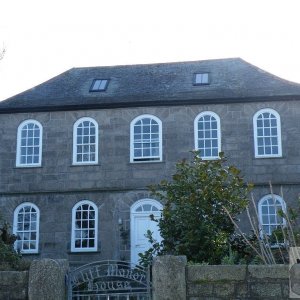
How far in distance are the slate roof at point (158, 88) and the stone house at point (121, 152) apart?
0.05m

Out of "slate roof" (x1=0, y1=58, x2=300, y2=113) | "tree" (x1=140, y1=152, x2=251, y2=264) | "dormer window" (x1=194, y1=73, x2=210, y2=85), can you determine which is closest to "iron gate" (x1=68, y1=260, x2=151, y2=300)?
"tree" (x1=140, y1=152, x2=251, y2=264)

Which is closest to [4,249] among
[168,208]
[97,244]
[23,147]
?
[168,208]

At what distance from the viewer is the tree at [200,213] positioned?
12688 millimetres

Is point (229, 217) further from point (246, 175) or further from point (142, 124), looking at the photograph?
point (142, 124)

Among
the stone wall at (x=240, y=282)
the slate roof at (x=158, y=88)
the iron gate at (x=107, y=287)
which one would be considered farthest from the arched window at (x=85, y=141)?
the stone wall at (x=240, y=282)

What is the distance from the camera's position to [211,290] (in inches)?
392

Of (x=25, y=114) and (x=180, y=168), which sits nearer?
(x=180, y=168)

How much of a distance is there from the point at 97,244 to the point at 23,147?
4.57 m

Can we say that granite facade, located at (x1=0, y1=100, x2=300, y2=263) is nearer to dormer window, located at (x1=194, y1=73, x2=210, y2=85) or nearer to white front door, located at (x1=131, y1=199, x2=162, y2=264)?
white front door, located at (x1=131, y1=199, x2=162, y2=264)

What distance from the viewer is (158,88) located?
77.8 feet

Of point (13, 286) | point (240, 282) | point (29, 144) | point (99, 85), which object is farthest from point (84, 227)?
point (240, 282)

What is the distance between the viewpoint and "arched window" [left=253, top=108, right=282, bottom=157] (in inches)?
861

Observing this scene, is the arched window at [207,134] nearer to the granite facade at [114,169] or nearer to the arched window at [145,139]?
the granite facade at [114,169]

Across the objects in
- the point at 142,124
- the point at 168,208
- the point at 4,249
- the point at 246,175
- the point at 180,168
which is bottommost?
the point at 4,249
